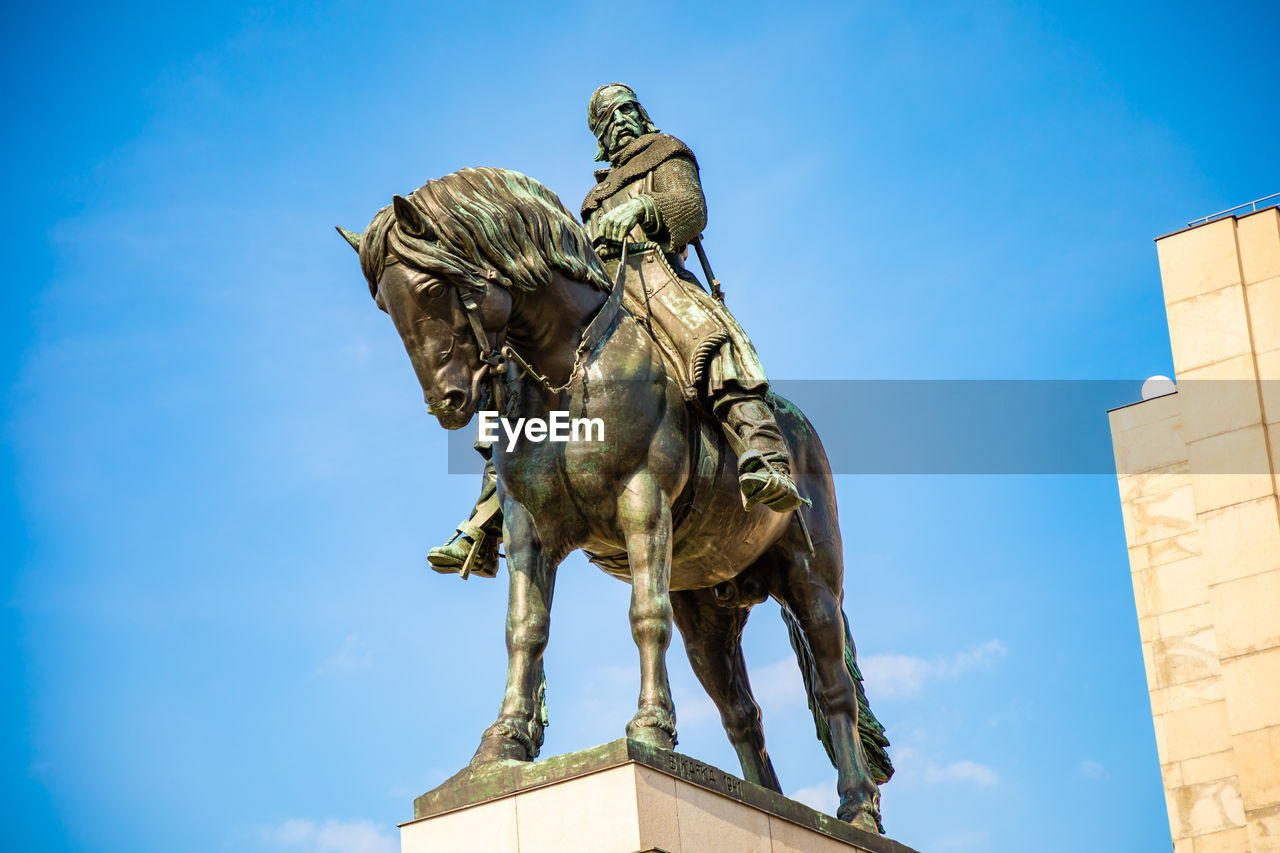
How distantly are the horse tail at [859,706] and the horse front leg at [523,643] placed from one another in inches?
95.4

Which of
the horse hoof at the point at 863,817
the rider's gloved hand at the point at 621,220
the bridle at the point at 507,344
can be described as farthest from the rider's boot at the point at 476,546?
the horse hoof at the point at 863,817

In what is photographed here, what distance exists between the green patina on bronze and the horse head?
0.01 meters

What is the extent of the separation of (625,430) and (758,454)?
80 cm

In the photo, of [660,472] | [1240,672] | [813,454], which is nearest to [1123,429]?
[1240,672]

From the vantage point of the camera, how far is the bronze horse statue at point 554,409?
9.53m

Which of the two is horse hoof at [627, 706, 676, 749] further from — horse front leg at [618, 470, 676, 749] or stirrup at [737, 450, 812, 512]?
stirrup at [737, 450, 812, 512]

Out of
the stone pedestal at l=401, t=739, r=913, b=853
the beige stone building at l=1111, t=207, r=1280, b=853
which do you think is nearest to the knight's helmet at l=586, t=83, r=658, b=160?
the stone pedestal at l=401, t=739, r=913, b=853

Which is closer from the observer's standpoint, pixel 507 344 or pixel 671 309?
pixel 507 344

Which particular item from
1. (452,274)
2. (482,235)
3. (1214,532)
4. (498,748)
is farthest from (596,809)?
(1214,532)

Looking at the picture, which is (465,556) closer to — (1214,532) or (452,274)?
(452,274)

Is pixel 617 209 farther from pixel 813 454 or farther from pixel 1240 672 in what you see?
pixel 1240 672

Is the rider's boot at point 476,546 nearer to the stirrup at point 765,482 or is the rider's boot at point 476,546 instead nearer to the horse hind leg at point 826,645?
the stirrup at point 765,482

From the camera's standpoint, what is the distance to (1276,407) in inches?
864

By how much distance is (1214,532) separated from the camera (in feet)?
72.8
